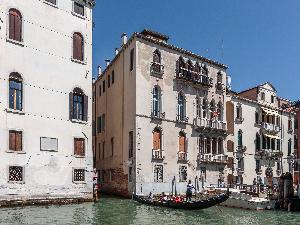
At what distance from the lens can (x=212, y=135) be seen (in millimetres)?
30812

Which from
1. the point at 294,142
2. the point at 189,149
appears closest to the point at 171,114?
the point at 189,149

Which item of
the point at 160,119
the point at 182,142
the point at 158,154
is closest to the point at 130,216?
the point at 158,154

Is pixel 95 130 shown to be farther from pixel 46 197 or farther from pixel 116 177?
pixel 46 197

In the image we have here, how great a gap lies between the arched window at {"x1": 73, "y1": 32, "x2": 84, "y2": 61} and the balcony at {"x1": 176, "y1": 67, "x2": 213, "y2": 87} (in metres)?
8.24

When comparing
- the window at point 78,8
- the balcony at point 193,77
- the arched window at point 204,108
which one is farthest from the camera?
the arched window at point 204,108

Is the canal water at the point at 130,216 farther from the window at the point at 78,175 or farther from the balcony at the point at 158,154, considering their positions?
the balcony at the point at 158,154

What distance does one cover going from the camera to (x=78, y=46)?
23453mm

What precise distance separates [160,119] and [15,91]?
1075 centimetres

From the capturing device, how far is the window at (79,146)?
22672 mm

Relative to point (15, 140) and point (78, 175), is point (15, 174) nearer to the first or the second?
point (15, 140)

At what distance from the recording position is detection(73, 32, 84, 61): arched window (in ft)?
76.3

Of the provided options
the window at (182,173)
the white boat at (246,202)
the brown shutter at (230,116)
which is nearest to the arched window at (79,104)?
the window at (182,173)

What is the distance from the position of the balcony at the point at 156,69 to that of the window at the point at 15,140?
35.6 feet

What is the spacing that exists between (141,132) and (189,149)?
470 cm
